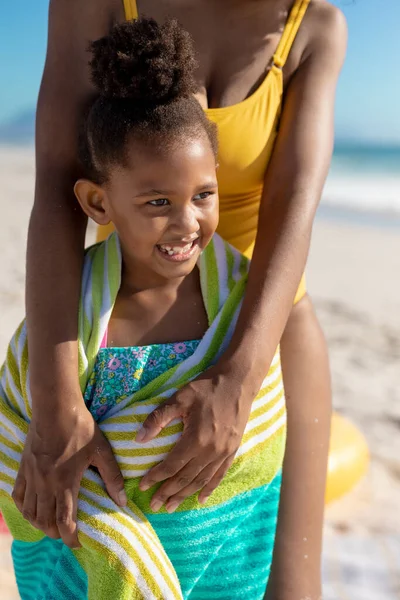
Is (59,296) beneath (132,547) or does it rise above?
above

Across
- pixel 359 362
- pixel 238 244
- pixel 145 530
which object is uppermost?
pixel 238 244

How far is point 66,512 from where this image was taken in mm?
1482

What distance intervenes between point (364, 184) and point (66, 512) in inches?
540

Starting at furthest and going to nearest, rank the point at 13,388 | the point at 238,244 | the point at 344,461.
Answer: the point at 344,461 → the point at 238,244 → the point at 13,388

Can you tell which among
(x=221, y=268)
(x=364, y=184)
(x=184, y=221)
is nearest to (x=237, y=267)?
(x=221, y=268)

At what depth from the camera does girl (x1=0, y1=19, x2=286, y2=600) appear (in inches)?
58.8

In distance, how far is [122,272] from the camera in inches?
68.4

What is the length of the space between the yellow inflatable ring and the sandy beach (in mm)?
54

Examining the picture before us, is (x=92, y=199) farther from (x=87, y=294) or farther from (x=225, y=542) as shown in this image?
(x=225, y=542)

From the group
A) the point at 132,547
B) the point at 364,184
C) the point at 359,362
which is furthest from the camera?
the point at 364,184

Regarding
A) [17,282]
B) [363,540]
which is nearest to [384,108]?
[17,282]

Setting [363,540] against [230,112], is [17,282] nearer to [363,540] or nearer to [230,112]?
[363,540]

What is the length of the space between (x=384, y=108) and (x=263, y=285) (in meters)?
19.7

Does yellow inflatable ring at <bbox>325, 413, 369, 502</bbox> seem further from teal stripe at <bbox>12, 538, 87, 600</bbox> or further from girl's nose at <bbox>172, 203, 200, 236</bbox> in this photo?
girl's nose at <bbox>172, 203, 200, 236</bbox>
